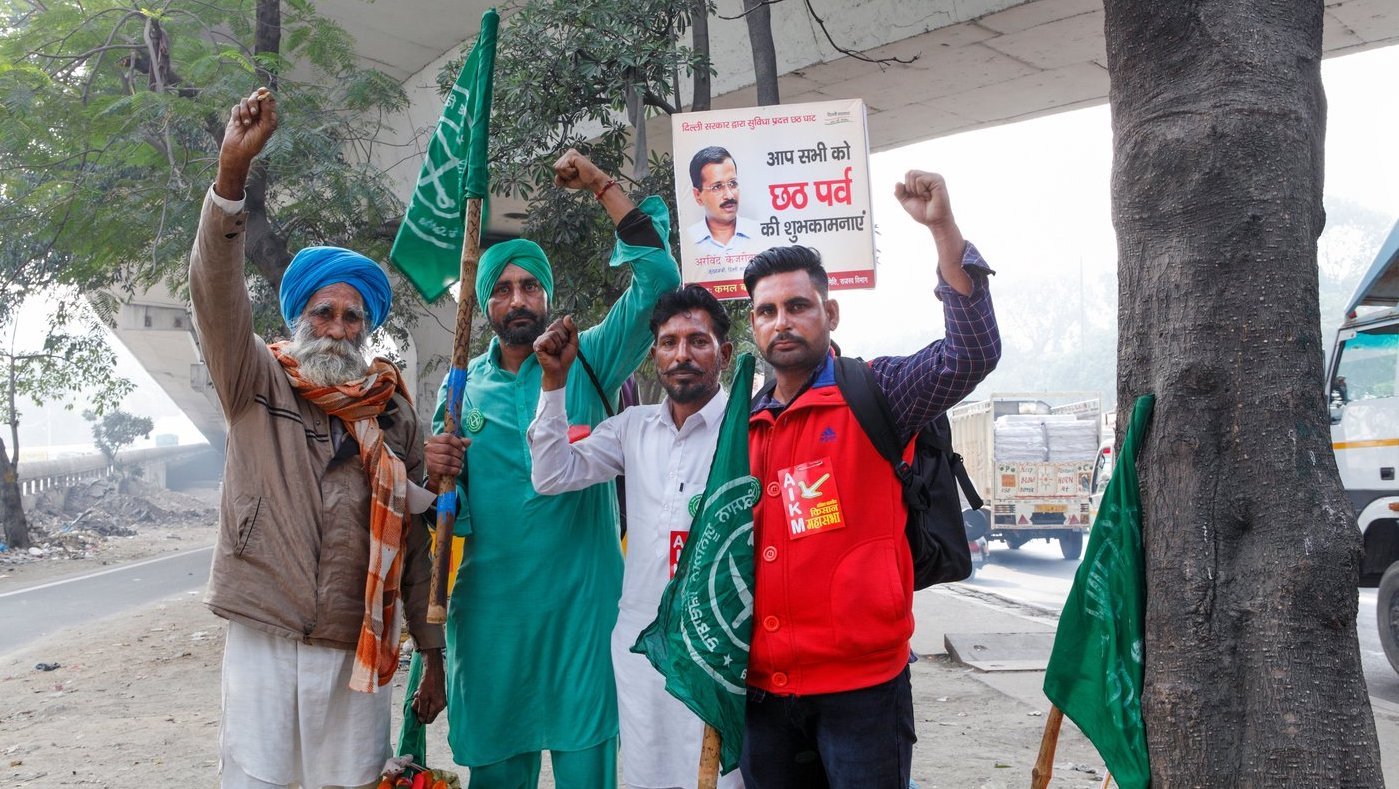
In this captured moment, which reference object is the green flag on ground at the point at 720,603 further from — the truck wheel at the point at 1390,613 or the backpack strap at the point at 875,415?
the truck wheel at the point at 1390,613

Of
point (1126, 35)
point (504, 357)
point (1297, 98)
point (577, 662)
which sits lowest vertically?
point (577, 662)

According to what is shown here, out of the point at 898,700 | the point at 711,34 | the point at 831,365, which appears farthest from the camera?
the point at 711,34

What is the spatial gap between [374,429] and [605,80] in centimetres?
383

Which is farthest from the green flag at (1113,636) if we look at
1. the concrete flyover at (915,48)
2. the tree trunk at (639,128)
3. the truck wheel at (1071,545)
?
the truck wheel at (1071,545)

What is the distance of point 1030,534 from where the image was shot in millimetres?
19625

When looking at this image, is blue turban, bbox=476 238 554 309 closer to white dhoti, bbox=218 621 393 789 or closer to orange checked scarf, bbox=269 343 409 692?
orange checked scarf, bbox=269 343 409 692

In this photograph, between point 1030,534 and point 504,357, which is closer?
point 504,357

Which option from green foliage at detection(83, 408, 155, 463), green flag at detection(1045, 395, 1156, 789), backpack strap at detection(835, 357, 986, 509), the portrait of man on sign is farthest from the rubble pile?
green flag at detection(1045, 395, 1156, 789)

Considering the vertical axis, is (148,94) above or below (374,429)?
above

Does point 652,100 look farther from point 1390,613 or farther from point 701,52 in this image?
point 1390,613

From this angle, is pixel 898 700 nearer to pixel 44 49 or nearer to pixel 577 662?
pixel 577 662

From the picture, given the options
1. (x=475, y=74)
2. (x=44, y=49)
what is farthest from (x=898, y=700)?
(x=44, y=49)

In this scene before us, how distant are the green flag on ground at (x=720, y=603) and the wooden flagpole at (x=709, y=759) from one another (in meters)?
0.02

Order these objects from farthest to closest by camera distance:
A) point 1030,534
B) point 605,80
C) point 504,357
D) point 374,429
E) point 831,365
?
point 1030,534 → point 605,80 → point 504,357 → point 374,429 → point 831,365
